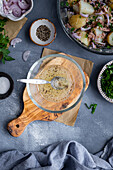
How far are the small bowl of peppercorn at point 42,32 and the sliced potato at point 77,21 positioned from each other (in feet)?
0.66

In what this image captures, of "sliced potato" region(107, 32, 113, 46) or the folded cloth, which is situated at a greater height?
"sliced potato" region(107, 32, 113, 46)

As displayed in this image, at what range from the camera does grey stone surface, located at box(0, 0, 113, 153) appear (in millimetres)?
1632

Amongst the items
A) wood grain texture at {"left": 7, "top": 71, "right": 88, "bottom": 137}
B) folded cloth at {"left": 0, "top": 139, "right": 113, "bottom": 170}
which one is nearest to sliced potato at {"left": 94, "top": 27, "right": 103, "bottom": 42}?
wood grain texture at {"left": 7, "top": 71, "right": 88, "bottom": 137}

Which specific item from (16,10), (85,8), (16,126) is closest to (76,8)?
(85,8)

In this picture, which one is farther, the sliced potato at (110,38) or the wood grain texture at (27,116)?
the wood grain texture at (27,116)

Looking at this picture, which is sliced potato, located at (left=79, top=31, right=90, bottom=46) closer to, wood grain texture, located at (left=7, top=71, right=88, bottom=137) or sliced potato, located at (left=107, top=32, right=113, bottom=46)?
A: sliced potato, located at (left=107, top=32, right=113, bottom=46)

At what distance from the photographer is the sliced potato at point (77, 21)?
1429 mm

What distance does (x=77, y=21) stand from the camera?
143cm

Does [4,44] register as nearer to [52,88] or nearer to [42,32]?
[42,32]

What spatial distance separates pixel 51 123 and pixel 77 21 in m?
0.83

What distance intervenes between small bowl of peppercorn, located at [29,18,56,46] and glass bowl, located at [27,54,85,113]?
0.15 meters

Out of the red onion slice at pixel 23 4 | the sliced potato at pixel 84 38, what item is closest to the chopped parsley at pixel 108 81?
the sliced potato at pixel 84 38

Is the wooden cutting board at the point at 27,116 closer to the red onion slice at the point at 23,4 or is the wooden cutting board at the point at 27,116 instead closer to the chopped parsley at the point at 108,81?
the chopped parsley at the point at 108,81

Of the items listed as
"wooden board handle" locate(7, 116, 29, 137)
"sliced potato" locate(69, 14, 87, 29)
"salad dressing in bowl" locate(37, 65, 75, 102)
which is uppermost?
"sliced potato" locate(69, 14, 87, 29)
